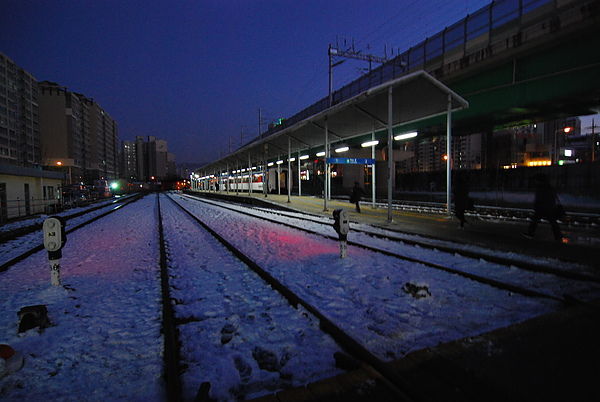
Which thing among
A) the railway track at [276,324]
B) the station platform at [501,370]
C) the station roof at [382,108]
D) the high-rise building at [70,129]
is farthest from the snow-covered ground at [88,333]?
the high-rise building at [70,129]

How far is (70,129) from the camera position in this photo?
124m

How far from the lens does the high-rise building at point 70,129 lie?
11888 centimetres

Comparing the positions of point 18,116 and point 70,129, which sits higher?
point 18,116

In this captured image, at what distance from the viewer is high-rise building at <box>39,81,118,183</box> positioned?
119 meters

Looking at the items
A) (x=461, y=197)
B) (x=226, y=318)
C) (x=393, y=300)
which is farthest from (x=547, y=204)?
(x=226, y=318)

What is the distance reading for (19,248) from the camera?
9.53 metres

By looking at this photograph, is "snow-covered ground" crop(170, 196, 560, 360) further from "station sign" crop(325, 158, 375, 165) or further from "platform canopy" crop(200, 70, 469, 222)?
"station sign" crop(325, 158, 375, 165)

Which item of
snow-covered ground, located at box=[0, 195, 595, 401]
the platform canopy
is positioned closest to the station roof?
the platform canopy

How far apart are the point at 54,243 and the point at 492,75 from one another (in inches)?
866

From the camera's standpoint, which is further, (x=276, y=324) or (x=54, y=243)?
(x=54, y=243)

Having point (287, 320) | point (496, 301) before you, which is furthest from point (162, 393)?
point (496, 301)

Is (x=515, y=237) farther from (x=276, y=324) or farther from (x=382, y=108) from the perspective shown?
(x=276, y=324)

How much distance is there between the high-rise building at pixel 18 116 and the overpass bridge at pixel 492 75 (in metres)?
110

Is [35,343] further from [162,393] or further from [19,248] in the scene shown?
[19,248]
